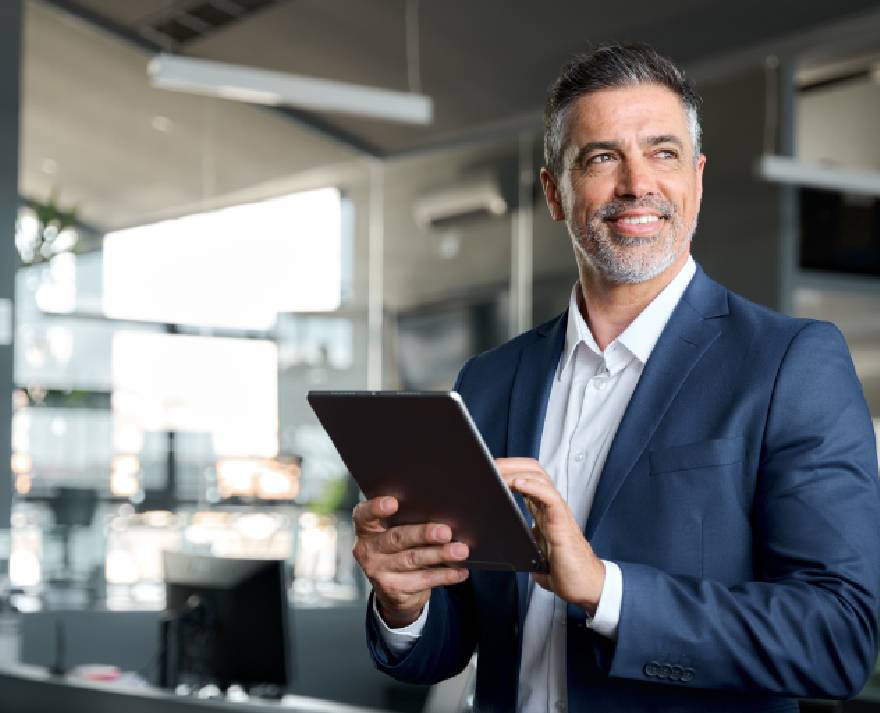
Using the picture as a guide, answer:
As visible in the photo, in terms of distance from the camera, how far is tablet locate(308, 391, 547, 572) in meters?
1.30

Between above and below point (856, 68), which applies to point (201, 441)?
below

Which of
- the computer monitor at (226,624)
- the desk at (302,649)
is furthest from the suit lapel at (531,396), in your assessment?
the desk at (302,649)

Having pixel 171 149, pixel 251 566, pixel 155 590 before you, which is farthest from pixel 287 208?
pixel 251 566

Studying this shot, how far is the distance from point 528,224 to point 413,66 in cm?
129

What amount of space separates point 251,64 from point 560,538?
6.70 meters

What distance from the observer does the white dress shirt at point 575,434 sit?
1.54 metres

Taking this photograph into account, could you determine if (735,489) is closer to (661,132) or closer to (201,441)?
(661,132)

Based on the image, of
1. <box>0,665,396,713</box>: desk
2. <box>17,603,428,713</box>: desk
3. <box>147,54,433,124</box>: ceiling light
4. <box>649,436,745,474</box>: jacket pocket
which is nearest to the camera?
<box>649,436,745,474</box>: jacket pocket

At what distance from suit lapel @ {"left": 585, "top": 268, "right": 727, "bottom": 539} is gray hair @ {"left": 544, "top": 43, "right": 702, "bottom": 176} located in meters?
0.21

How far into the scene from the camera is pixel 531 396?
167cm

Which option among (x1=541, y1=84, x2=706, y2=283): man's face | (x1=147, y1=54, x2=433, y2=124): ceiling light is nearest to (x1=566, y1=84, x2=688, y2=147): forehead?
(x1=541, y1=84, x2=706, y2=283): man's face

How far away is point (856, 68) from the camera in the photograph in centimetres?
671

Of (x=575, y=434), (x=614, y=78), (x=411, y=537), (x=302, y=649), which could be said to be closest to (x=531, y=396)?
(x=575, y=434)

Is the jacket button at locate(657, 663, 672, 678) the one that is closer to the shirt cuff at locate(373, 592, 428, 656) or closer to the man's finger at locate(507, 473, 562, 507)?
the man's finger at locate(507, 473, 562, 507)
